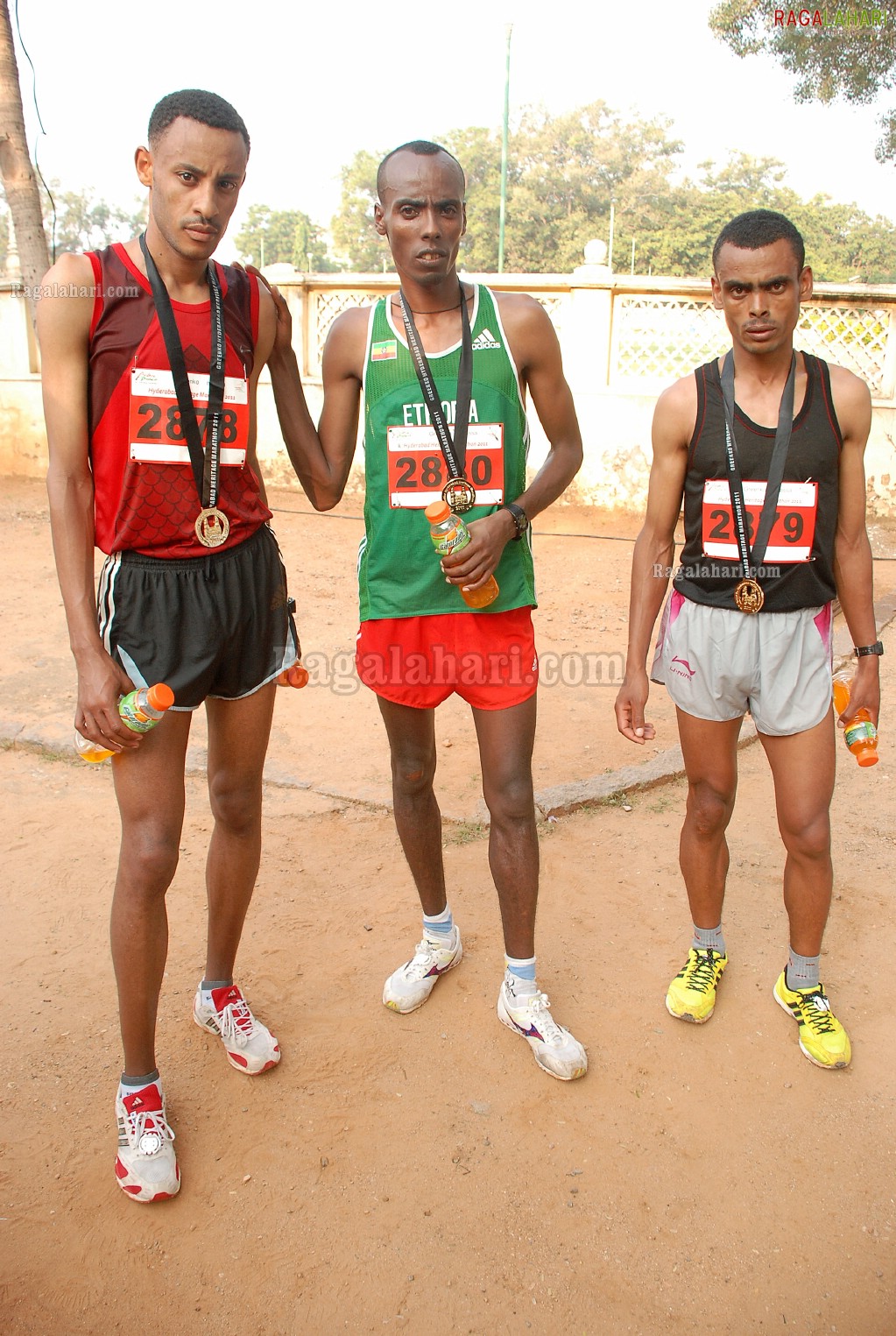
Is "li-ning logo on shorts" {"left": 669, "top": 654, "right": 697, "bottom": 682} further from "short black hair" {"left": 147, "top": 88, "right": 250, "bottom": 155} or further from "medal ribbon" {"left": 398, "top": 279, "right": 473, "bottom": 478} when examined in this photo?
"short black hair" {"left": 147, "top": 88, "right": 250, "bottom": 155}

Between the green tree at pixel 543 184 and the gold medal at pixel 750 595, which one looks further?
the green tree at pixel 543 184

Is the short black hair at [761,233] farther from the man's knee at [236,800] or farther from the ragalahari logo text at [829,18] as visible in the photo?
the ragalahari logo text at [829,18]

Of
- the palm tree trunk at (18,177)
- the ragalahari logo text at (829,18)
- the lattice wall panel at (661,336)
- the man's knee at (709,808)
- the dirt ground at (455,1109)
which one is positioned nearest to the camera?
the dirt ground at (455,1109)

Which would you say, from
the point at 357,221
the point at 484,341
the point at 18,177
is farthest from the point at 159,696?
the point at 357,221

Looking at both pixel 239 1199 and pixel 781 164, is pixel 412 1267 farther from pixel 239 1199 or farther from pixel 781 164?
pixel 781 164

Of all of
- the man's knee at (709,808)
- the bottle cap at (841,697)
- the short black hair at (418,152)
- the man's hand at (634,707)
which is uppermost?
the short black hair at (418,152)

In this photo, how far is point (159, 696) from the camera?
234cm

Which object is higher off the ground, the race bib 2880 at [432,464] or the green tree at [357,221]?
the green tree at [357,221]

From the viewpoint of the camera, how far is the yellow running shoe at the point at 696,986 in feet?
10.00

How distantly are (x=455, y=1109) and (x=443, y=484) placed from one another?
1692 mm

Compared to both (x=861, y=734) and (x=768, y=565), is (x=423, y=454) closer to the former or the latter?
(x=768, y=565)

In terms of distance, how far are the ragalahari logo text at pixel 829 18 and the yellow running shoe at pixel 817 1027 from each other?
13.5 meters

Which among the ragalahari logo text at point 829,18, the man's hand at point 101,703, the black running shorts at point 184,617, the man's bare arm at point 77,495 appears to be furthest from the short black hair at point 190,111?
the ragalahari logo text at point 829,18

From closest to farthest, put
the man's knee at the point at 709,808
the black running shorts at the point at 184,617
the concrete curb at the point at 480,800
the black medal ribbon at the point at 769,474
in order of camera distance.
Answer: the black running shorts at the point at 184,617
the black medal ribbon at the point at 769,474
the man's knee at the point at 709,808
the concrete curb at the point at 480,800
